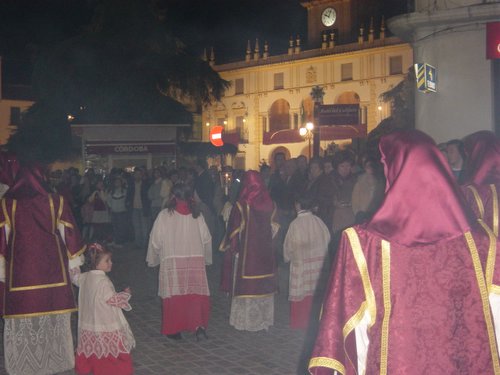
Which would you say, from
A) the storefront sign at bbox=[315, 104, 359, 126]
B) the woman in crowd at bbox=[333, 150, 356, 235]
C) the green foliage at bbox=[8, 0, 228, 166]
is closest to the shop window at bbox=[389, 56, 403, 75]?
the green foliage at bbox=[8, 0, 228, 166]

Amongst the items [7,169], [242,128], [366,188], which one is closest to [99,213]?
[7,169]

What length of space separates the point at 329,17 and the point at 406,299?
185ft

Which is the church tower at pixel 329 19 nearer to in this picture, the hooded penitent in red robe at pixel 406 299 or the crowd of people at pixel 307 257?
the crowd of people at pixel 307 257

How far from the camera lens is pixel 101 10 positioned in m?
29.0

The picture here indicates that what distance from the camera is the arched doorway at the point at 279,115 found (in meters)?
58.1

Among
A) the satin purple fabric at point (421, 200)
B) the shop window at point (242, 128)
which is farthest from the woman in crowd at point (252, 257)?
the shop window at point (242, 128)

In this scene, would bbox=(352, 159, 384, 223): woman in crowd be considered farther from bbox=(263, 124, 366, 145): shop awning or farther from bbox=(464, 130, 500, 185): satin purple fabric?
bbox=(263, 124, 366, 145): shop awning

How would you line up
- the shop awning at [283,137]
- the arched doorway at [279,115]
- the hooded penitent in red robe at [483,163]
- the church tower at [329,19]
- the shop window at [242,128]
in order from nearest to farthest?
the hooded penitent in red robe at [483,163] < the shop awning at [283,137] < the church tower at [329,19] < the arched doorway at [279,115] < the shop window at [242,128]

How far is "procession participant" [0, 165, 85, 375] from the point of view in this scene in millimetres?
6125

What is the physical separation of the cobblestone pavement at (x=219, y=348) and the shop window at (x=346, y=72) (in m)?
45.9

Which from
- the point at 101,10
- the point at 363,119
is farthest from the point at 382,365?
the point at 363,119

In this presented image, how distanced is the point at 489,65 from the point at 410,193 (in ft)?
32.0

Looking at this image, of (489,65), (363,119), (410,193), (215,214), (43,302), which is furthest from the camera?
(363,119)

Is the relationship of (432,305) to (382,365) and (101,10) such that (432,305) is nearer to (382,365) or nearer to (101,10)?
(382,365)
